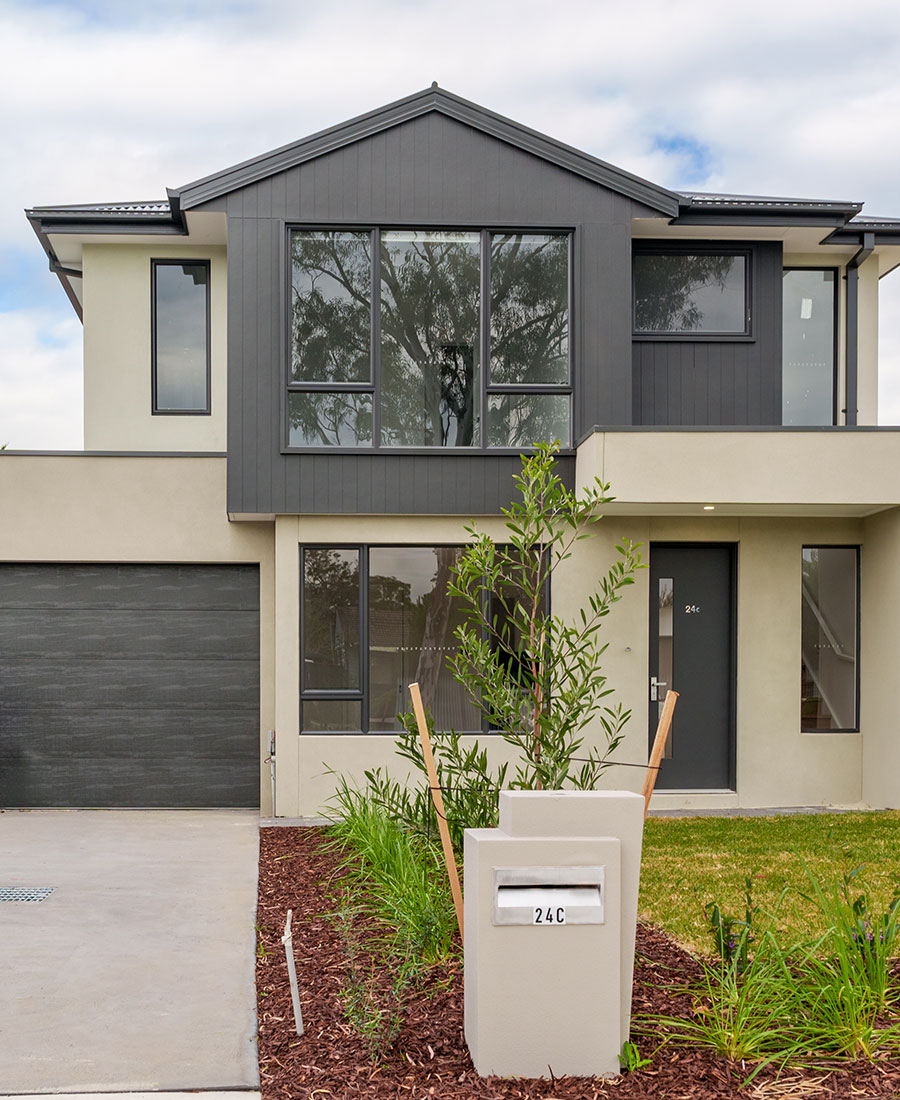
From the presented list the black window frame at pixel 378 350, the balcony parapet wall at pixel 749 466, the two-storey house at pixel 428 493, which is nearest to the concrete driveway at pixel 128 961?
the two-storey house at pixel 428 493

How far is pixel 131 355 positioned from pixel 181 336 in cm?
59

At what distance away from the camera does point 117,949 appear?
20.9 feet

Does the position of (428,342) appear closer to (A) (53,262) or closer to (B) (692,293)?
(B) (692,293)

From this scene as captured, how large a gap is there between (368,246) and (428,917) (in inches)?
279

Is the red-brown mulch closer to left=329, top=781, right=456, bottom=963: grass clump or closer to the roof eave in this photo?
left=329, top=781, right=456, bottom=963: grass clump

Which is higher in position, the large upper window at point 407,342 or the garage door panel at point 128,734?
the large upper window at point 407,342

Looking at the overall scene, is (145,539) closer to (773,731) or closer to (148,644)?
(148,644)

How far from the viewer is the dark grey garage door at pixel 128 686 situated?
11.3 meters

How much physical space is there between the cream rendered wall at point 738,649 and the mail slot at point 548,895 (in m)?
6.27

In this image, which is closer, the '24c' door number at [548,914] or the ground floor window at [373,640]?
the '24c' door number at [548,914]

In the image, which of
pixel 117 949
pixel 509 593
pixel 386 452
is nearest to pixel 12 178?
pixel 386 452

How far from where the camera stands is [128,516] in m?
11.3

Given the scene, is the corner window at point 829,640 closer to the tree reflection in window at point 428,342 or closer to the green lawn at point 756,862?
the green lawn at point 756,862

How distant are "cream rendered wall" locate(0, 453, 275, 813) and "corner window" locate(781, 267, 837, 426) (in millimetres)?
6163
